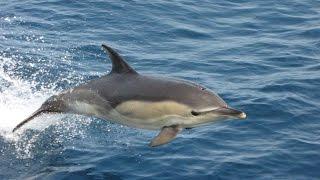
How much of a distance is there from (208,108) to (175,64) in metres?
6.95

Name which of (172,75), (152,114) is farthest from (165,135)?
(172,75)

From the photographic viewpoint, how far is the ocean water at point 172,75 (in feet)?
35.3

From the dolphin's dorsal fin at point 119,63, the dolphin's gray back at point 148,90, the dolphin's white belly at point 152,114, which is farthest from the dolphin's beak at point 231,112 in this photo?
the dolphin's dorsal fin at point 119,63

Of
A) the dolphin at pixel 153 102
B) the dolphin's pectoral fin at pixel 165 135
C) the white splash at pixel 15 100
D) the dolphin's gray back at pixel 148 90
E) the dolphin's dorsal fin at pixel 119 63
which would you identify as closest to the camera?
the dolphin's pectoral fin at pixel 165 135

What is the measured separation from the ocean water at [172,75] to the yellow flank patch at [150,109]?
127 centimetres

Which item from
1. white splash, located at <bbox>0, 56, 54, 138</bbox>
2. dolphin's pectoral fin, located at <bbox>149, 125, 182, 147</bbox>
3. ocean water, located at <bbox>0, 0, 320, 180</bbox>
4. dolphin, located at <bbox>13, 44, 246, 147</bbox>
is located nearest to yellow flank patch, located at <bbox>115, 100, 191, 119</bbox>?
dolphin, located at <bbox>13, 44, 246, 147</bbox>

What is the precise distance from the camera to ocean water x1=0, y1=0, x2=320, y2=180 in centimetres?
1075

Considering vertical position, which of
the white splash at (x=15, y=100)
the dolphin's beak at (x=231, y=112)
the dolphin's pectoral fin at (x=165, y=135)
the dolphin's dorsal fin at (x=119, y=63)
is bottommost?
the white splash at (x=15, y=100)

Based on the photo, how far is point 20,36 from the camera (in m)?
17.4

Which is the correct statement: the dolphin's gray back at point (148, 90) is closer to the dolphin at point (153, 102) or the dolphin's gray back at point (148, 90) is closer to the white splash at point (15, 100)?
the dolphin at point (153, 102)

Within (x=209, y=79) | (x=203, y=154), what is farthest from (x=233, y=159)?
(x=209, y=79)

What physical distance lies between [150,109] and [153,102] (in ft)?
0.39

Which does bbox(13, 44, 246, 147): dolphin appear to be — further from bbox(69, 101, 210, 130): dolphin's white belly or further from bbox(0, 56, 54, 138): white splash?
bbox(0, 56, 54, 138): white splash

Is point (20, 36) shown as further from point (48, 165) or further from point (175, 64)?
point (48, 165)
